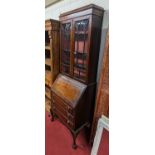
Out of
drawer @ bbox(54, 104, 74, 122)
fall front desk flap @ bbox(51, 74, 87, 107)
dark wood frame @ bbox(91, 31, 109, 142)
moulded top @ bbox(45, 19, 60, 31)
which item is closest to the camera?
dark wood frame @ bbox(91, 31, 109, 142)

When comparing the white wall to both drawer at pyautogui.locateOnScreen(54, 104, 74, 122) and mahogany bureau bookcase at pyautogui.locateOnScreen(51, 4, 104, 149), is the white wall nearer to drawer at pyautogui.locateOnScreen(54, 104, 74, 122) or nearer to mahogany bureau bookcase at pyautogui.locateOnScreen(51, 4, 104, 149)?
mahogany bureau bookcase at pyautogui.locateOnScreen(51, 4, 104, 149)

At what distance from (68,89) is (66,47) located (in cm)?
66

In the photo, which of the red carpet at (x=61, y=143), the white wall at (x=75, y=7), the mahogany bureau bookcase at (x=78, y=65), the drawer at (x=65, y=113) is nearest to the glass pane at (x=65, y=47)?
the mahogany bureau bookcase at (x=78, y=65)

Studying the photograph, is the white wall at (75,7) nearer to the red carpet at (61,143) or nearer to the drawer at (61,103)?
the drawer at (61,103)

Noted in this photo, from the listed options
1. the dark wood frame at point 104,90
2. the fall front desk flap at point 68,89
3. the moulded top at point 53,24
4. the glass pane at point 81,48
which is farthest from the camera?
the moulded top at point 53,24

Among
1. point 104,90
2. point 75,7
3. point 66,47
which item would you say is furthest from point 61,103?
point 75,7

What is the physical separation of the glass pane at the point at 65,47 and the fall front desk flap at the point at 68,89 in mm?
168

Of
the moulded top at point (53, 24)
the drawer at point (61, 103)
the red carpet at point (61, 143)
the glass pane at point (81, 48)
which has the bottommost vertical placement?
the red carpet at point (61, 143)

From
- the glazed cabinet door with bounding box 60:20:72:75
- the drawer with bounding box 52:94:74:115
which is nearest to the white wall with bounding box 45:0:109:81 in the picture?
the glazed cabinet door with bounding box 60:20:72:75

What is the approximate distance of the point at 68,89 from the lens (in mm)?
1926

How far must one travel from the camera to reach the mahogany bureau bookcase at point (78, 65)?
1.56m

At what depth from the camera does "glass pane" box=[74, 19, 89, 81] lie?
1612 millimetres

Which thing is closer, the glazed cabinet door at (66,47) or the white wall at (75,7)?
the white wall at (75,7)
